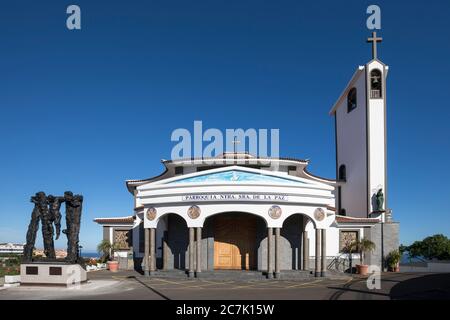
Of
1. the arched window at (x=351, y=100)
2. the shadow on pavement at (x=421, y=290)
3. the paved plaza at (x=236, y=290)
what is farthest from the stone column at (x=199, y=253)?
the arched window at (x=351, y=100)

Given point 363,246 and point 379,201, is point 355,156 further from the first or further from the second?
point 363,246

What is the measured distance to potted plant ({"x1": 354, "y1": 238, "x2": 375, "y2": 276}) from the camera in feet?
92.0

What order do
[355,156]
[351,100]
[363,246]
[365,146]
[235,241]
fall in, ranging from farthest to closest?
[351,100] < [355,156] < [365,146] < [363,246] < [235,241]

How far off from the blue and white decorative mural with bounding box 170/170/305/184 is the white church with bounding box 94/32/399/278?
60 millimetres

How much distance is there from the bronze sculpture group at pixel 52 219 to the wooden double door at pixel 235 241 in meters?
8.54

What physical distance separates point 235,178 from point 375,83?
17876 millimetres

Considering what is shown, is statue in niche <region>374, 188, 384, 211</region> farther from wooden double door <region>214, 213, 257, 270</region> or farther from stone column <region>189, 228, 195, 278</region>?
stone column <region>189, 228, 195, 278</region>

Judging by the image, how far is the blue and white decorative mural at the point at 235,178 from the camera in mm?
24906

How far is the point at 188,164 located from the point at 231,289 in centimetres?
1426

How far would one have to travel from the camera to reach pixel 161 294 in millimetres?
18438

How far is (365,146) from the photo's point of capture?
1373 inches

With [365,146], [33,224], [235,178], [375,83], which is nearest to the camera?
[33,224]

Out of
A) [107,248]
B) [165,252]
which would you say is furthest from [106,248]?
[165,252]
